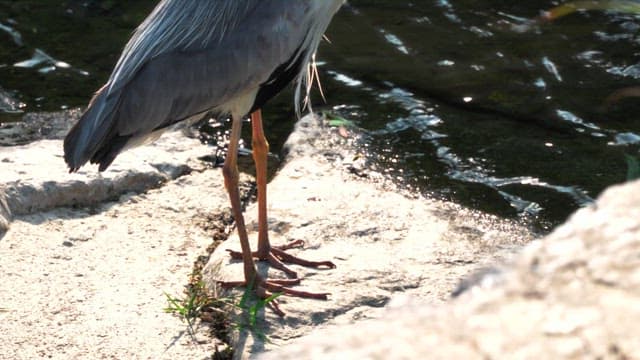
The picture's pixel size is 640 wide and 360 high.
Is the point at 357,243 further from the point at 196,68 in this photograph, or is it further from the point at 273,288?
the point at 196,68

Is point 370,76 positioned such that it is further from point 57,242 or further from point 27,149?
point 57,242

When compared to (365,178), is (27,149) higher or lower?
Answer: higher

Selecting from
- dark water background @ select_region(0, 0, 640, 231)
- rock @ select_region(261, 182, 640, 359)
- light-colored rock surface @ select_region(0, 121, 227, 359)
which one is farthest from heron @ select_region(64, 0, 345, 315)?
rock @ select_region(261, 182, 640, 359)

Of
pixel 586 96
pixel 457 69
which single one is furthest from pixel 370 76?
pixel 586 96

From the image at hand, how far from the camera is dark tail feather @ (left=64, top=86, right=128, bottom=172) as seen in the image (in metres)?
5.08

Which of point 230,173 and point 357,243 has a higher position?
point 230,173

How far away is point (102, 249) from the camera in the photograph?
5348 mm

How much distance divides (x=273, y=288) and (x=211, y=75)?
1.13 meters

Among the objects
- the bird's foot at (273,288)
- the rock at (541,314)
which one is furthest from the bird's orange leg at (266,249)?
the rock at (541,314)

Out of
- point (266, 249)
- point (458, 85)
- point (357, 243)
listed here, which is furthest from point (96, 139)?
point (458, 85)

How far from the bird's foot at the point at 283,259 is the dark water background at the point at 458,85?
50.8 inches

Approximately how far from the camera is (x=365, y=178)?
623 cm

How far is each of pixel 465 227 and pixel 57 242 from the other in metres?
2.13

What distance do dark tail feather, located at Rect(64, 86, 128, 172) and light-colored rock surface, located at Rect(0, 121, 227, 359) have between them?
509mm
